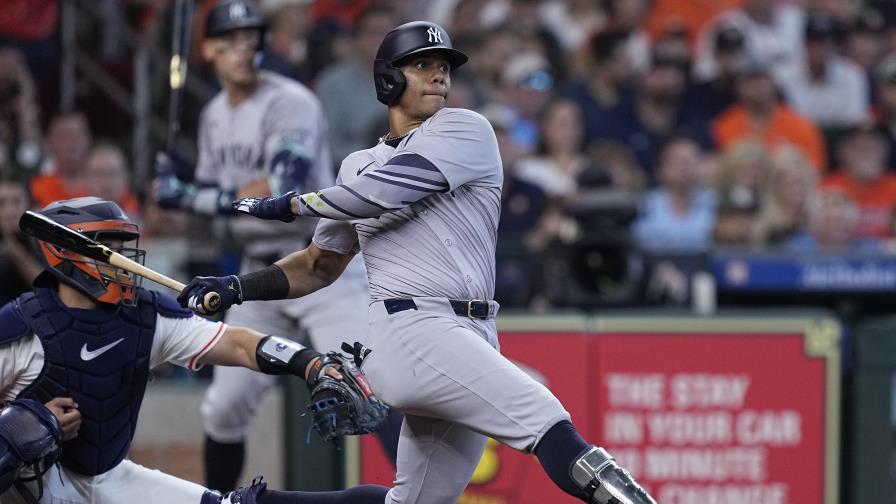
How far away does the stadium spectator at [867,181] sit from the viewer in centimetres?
979

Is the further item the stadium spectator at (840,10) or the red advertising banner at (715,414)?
the stadium spectator at (840,10)

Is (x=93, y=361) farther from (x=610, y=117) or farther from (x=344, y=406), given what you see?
(x=610, y=117)

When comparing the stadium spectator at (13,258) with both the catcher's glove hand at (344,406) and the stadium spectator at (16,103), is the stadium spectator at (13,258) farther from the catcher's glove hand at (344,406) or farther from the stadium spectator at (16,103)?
the catcher's glove hand at (344,406)

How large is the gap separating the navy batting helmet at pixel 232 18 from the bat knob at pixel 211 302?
7.32 ft

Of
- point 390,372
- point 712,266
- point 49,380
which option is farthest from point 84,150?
point 390,372

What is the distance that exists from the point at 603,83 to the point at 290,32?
8.04ft

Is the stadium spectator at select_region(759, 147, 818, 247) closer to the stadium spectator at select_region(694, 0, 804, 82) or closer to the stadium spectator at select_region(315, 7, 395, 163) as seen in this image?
the stadium spectator at select_region(694, 0, 804, 82)

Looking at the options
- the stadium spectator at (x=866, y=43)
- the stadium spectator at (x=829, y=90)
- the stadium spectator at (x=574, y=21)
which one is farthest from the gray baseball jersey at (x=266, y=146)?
the stadium spectator at (x=866, y=43)

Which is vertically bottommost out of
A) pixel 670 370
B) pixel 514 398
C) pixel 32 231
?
pixel 670 370

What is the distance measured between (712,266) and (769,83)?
9.96 ft

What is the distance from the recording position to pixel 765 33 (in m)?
11.4

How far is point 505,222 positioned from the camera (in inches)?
344

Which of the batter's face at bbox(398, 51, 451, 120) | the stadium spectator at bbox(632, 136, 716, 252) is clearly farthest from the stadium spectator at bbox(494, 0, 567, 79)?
the batter's face at bbox(398, 51, 451, 120)

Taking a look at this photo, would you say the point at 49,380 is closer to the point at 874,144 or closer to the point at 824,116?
the point at 874,144
